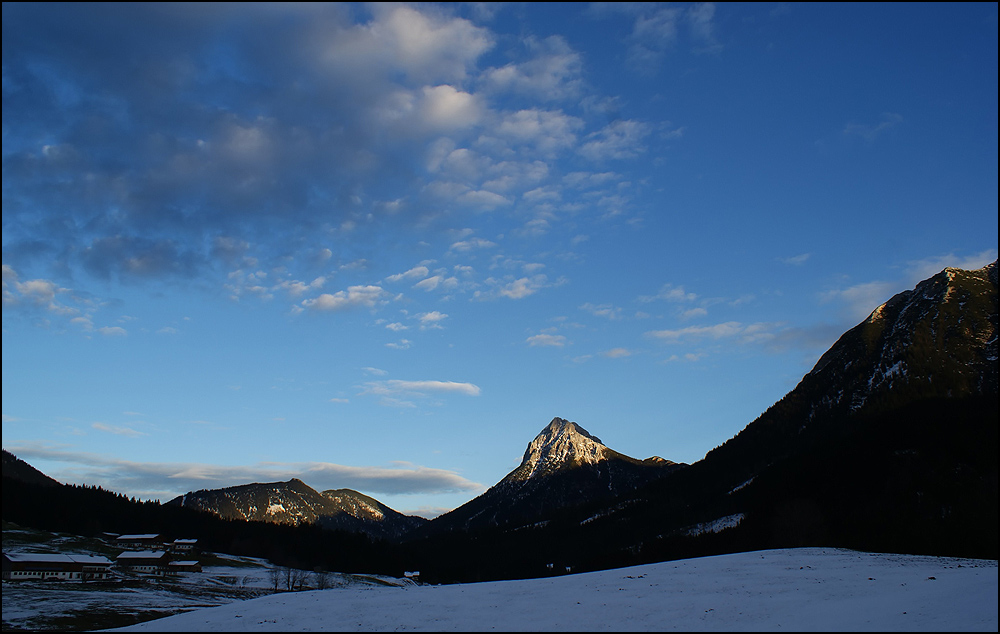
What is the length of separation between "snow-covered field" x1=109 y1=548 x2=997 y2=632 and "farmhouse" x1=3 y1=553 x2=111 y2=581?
6553 centimetres

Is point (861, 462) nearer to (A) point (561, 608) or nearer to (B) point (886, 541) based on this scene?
(B) point (886, 541)

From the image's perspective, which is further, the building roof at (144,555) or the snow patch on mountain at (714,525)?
the snow patch on mountain at (714,525)

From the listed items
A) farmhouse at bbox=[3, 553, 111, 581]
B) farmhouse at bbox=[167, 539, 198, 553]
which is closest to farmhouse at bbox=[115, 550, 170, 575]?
farmhouse at bbox=[3, 553, 111, 581]

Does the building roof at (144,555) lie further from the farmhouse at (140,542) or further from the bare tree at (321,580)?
the farmhouse at (140,542)

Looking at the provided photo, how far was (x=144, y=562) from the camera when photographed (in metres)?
119

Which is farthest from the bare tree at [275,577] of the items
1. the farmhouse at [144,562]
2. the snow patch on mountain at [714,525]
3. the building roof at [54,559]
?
the snow patch on mountain at [714,525]

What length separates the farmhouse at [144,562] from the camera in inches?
4616

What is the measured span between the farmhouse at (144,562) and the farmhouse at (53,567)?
10663mm

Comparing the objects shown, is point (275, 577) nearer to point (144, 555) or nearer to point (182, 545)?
point (144, 555)

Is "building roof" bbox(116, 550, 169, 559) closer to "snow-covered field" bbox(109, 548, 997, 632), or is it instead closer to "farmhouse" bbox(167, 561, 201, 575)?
"farmhouse" bbox(167, 561, 201, 575)

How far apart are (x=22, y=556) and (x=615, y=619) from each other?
4009 inches

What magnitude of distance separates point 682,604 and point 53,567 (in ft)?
332

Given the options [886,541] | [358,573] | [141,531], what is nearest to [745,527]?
[886,541]

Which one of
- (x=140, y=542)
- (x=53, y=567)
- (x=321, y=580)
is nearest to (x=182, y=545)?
(x=140, y=542)
